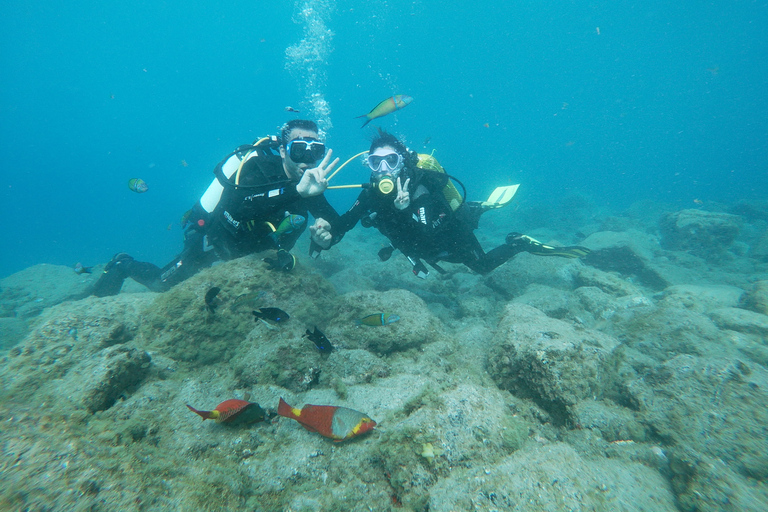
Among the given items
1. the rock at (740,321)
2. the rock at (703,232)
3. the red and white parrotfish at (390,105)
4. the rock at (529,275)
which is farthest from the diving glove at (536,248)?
the rock at (703,232)

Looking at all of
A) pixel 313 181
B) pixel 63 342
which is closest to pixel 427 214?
pixel 313 181

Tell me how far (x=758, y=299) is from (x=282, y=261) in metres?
8.08

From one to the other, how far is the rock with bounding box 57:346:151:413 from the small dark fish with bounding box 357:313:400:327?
215cm

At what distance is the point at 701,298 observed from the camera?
5172mm

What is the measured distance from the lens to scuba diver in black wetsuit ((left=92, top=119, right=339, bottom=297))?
4062 mm

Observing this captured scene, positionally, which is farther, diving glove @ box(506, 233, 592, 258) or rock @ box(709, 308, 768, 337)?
diving glove @ box(506, 233, 592, 258)

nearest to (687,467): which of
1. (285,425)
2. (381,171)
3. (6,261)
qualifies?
(285,425)

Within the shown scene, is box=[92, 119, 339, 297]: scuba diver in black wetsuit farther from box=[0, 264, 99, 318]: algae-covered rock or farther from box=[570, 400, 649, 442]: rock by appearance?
box=[0, 264, 99, 318]: algae-covered rock

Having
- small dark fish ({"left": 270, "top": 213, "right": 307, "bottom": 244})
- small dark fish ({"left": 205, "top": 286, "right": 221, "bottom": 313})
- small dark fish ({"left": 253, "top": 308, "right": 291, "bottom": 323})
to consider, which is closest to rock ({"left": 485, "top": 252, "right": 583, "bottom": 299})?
small dark fish ({"left": 270, "top": 213, "right": 307, "bottom": 244})

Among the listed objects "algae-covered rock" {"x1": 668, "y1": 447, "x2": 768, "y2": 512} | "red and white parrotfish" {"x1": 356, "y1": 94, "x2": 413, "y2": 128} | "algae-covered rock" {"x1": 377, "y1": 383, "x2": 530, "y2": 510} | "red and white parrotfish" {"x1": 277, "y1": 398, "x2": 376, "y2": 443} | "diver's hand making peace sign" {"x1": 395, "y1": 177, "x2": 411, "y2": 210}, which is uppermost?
"red and white parrotfish" {"x1": 356, "y1": 94, "x2": 413, "y2": 128}

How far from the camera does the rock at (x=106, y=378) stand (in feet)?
6.92

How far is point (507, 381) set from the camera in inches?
109

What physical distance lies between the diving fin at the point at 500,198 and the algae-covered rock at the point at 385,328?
4215 millimetres

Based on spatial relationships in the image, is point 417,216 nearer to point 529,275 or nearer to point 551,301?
point 551,301
